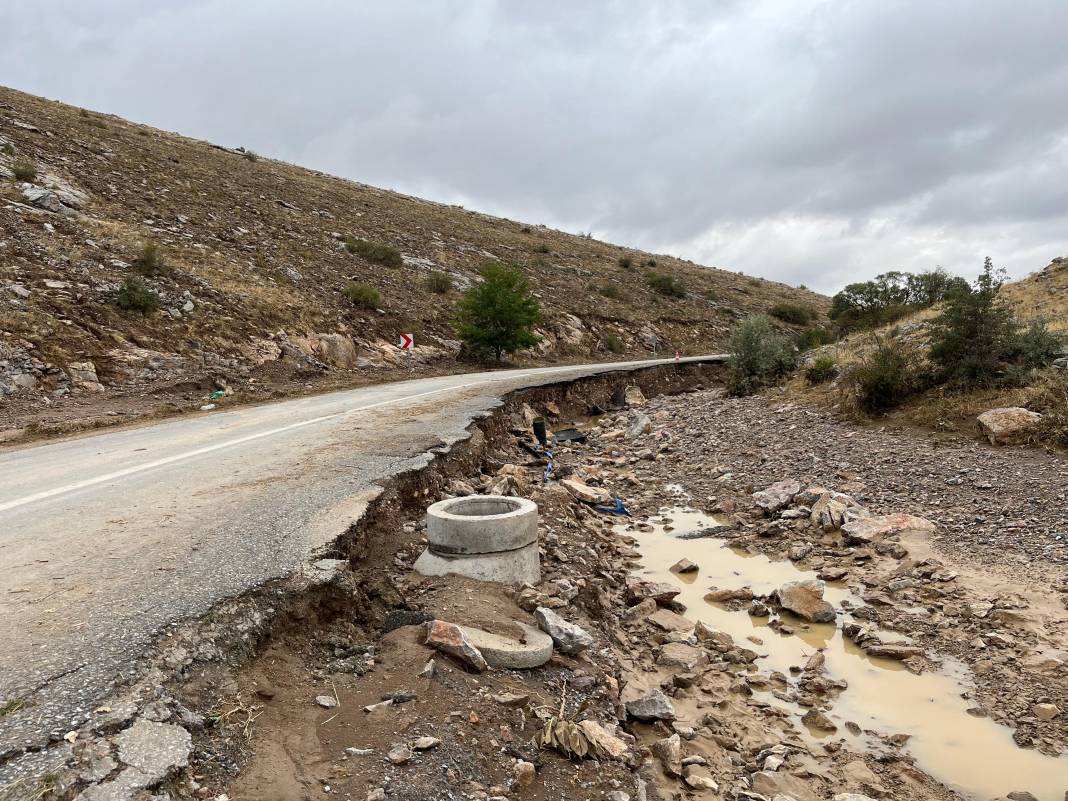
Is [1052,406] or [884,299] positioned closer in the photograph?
[1052,406]

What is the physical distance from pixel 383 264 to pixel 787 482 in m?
20.0

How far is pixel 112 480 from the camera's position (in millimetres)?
5473

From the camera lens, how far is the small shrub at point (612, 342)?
29547mm

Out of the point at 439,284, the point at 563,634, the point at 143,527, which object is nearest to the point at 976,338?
the point at 563,634

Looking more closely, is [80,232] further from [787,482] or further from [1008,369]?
[1008,369]

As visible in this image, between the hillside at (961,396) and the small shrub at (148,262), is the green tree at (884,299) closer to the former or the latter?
the hillside at (961,396)

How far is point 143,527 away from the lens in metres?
4.11

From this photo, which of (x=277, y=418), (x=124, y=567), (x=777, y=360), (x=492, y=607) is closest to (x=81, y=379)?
(x=277, y=418)

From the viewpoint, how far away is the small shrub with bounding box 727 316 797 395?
1536 cm

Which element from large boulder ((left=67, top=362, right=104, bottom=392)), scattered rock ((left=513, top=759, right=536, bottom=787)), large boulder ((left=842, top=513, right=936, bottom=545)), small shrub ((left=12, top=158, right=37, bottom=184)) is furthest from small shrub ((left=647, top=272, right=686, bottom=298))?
scattered rock ((left=513, top=759, right=536, bottom=787))

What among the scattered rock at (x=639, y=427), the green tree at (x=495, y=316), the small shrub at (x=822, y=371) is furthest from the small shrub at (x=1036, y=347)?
the green tree at (x=495, y=316)

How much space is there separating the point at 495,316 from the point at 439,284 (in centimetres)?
447

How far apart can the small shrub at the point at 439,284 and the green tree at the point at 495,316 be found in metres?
2.84

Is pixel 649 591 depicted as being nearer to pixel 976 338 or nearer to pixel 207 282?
pixel 976 338
